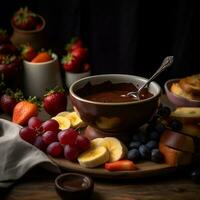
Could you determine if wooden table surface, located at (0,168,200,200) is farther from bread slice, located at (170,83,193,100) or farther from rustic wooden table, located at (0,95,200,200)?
bread slice, located at (170,83,193,100)

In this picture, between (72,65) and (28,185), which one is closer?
(28,185)

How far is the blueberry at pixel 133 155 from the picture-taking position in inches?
55.4

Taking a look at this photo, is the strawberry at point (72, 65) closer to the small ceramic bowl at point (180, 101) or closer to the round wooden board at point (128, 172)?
the small ceramic bowl at point (180, 101)

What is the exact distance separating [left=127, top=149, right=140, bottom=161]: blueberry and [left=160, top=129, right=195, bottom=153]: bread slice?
77 millimetres

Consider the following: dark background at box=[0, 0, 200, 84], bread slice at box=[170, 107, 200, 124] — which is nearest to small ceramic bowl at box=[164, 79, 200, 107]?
bread slice at box=[170, 107, 200, 124]

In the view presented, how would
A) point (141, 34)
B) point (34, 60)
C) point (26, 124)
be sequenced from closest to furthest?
point (26, 124)
point (34, 60)
point (141, 34)

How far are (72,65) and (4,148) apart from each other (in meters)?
0.68

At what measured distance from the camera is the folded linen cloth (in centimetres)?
135

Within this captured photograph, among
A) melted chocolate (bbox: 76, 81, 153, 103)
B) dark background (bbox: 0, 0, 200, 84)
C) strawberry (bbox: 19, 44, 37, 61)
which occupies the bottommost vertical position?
dark background (bbox: 0, 0, 200, 84)

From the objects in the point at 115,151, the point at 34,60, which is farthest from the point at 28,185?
the point at 34,60

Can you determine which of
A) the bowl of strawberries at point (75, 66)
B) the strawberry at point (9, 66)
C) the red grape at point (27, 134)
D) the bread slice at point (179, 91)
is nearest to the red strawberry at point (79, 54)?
the bowl of strawberries at point (75, 66)

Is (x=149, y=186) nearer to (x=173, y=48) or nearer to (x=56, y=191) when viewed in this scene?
(x=56, y=191)

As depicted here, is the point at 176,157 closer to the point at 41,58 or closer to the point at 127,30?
the point at 41,58

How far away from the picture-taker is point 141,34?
2.53 meters
